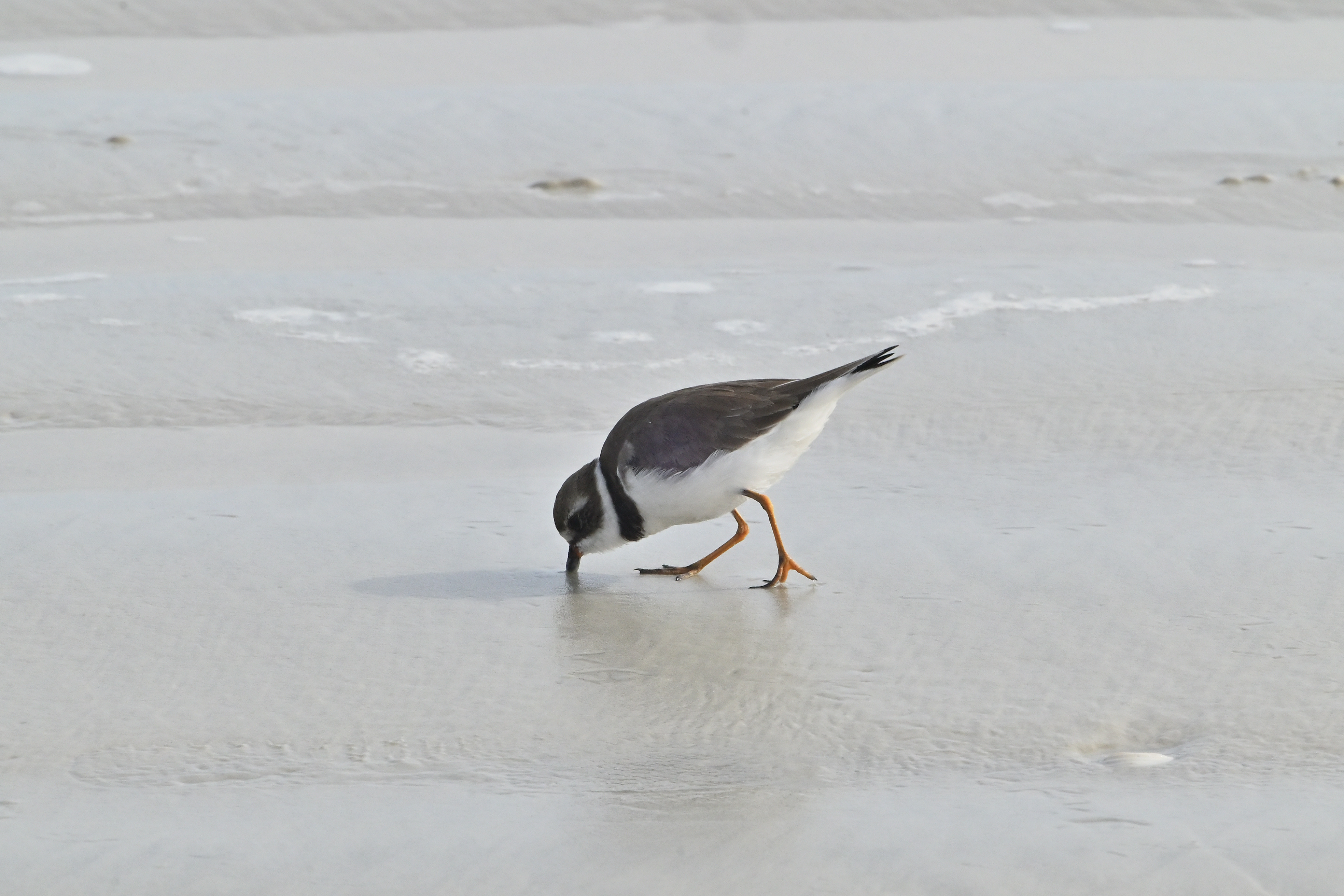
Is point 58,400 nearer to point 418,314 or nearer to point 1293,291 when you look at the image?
point 418,314

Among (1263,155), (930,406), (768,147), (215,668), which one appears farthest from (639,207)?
(215,668)

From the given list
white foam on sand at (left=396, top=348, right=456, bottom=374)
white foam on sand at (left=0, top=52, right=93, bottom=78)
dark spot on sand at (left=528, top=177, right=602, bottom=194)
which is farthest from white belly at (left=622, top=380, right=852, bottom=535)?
white foam on sand at (left=0, top=52, right=93, bottom=78)

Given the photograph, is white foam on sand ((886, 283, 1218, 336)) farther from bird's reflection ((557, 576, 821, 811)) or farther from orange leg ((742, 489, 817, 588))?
bird's reflection ((557, 576, 821, 811))

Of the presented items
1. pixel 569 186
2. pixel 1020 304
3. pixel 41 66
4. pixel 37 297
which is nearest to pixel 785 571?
pixel 1020 304

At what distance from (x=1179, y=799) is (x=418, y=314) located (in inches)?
Answer: 155

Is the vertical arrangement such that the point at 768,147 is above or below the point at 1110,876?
above

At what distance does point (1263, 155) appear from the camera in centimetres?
773

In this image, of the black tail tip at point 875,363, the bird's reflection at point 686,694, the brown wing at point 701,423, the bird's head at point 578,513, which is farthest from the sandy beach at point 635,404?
the black tail tip at point 875,363

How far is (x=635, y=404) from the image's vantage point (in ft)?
17.8

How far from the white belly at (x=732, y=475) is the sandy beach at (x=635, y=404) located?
0.68 ft

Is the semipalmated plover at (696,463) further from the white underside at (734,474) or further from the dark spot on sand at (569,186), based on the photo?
the dark spot on sand at (569,186)

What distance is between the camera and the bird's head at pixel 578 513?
4270 millimetres

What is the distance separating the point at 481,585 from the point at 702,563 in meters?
0.64

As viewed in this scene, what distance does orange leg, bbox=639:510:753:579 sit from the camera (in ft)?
14.4
